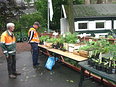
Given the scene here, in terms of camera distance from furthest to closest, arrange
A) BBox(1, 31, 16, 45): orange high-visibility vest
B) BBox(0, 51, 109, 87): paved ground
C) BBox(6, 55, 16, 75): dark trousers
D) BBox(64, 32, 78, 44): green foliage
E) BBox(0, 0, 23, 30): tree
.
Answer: BBox(0, 0, 23, 30): tree → BBox(64, 32, 78, 44): green foliage → BBox(6, 55, 16, 75): dark trousers → BBox(1, 31, 16, 45): orange high-visibility vest → BBox(0, 51, 109, 87): paved ground

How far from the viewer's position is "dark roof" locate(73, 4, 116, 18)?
61.2 feet

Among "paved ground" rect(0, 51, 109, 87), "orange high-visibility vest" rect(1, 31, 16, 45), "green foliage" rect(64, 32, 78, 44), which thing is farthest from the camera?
"green foliage" rect(64, 32, 78, 44)

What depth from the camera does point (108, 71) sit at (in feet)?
12.7

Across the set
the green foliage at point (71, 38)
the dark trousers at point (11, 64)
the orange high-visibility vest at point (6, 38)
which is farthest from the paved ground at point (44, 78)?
the orange high-visibility vest at point (6, 38)

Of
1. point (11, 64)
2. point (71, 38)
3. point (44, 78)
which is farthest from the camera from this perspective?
point (71, 38)

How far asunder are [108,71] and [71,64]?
3.43m

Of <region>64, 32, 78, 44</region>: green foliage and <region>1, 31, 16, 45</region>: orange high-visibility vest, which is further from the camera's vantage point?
<region>64, 32, 78, 44</region>: green foliage

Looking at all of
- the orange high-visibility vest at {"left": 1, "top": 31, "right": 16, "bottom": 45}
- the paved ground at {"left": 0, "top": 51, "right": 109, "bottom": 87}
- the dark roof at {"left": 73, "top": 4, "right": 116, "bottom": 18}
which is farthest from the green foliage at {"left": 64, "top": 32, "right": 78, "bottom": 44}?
the dark roof at {"left": 73, "top": 4, "right": 116, "bottom": 18}

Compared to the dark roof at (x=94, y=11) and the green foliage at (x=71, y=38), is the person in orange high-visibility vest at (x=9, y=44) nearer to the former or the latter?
the green foliage at (x=71, y=38)

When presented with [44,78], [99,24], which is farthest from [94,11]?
[44,78]

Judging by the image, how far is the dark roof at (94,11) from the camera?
61.2 feet

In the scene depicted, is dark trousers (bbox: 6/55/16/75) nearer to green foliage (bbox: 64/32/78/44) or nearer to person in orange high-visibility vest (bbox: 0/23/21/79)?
person in orange high-visibility vest (bbox: 0/23/21/79)

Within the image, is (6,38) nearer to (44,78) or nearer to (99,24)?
(44,78)

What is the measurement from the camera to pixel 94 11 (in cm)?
1945
